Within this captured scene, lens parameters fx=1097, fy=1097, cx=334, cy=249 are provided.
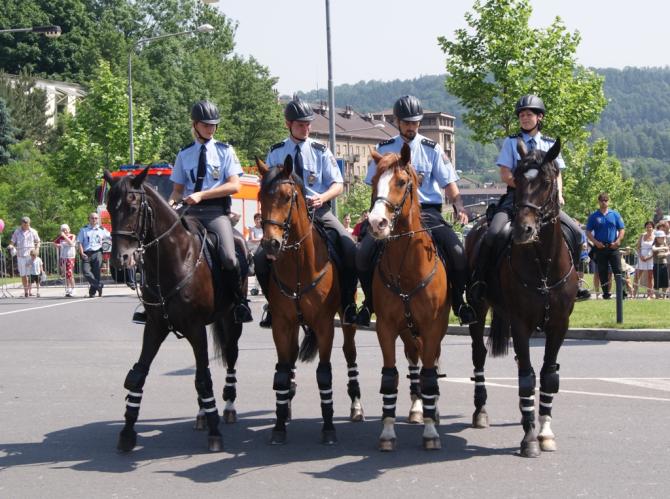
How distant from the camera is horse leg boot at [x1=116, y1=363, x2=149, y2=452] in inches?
346

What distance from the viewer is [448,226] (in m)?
9.41

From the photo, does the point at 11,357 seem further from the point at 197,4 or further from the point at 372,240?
the point at 197,4

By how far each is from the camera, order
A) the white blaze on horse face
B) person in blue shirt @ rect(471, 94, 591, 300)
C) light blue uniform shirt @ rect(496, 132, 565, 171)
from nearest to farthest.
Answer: the white blaze on horse face, person in blue shirt @ rect(471, 94, 591, 300), light blue uniform shirt @ rect(496, 132, 565, 171)

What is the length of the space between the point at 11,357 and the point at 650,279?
50.6 feet

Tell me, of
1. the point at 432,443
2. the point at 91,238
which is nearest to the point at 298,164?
the point at 432,443

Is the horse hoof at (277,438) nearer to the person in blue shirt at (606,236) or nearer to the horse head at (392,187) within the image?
the horse head at (392,187)

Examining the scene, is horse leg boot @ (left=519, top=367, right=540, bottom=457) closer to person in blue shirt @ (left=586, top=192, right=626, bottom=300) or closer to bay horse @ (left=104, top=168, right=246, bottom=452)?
bay horse @ (left=104, top=168, right=246, bottom=452)

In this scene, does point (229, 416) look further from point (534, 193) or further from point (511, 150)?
point (534, 193)

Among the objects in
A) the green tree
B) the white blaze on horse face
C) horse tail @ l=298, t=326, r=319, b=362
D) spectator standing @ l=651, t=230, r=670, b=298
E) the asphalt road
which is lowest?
the asphalt road

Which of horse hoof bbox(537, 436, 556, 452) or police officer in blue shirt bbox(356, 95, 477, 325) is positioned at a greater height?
police officer in blue shirt bbox(356, 95, 477, 325)

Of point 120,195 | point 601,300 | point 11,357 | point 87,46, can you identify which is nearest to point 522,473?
point 120,195

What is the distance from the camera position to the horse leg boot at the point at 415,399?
9.94 metres

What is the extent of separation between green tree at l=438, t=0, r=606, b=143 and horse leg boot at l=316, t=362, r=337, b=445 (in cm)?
3207

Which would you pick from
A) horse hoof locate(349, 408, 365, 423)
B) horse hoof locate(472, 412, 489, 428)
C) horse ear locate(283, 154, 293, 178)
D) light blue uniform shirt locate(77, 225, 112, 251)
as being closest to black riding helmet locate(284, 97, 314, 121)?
horse ear locate(283, 154, 293, 178)
